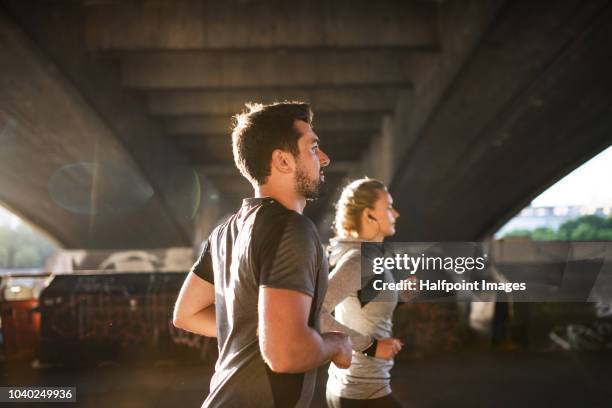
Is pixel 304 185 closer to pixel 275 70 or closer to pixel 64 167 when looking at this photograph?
pixel 275 70

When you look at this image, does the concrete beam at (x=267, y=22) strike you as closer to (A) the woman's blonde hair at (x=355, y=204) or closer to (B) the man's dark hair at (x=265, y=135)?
(A) the woman's blonde hair at (x=355, y=204)

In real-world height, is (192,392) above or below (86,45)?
below

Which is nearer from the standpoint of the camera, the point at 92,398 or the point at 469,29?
the point at 92,398

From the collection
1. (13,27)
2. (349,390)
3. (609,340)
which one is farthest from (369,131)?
(349,390)

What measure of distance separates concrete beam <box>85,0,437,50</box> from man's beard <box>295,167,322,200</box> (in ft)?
29.4

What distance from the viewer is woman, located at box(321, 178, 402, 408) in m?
2.69

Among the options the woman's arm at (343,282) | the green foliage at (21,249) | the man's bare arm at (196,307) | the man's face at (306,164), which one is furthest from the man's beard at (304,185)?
the green foliage at (21,249)

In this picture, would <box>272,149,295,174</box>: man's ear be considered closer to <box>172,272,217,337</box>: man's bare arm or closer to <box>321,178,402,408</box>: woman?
<box>172,272,217,337</box>: man's bare arm

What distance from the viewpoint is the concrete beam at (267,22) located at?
10.3 m

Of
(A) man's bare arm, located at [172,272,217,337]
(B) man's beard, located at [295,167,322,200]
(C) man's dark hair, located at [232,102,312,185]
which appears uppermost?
(C) man's dark hair, located at [232,102,312,185]

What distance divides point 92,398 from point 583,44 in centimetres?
916

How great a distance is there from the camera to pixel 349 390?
3.02 meters

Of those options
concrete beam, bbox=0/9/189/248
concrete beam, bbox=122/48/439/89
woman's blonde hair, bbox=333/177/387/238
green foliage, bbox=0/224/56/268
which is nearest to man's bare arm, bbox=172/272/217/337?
woman's blonde hair, bbox=333/177/387/238

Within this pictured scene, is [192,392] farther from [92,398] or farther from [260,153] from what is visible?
[260,153]
